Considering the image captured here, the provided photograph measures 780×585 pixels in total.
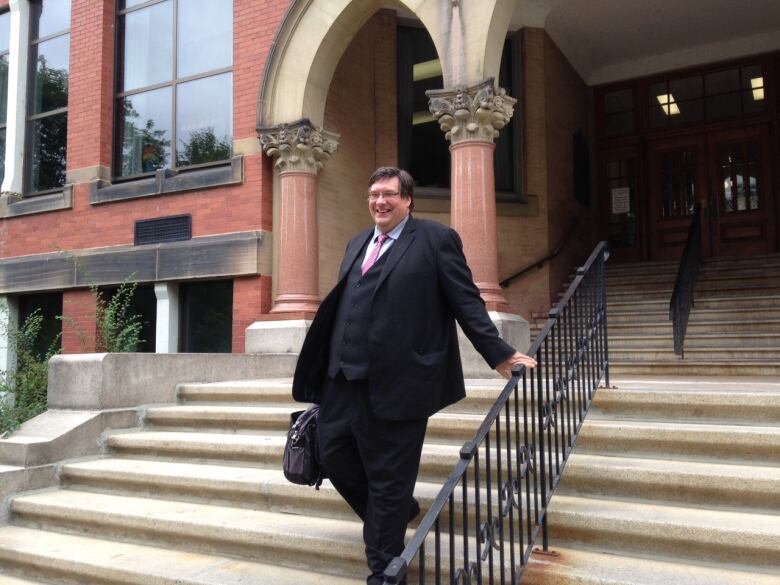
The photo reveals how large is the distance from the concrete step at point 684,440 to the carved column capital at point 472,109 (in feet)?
13.2

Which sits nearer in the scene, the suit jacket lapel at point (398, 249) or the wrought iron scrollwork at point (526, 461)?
the suit jacket lapel at point (398, 249)

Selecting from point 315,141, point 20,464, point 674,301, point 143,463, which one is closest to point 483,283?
point 674,301

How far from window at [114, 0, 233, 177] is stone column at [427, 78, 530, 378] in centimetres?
338

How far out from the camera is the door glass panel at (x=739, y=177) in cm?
1167

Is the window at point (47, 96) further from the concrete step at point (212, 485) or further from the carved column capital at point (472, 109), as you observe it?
the concrete step at point (212, 485)

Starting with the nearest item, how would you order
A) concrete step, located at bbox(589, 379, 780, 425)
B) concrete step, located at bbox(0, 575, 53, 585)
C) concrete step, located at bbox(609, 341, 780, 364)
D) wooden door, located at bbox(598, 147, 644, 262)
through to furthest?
concrete step, located at bbox(0, 575, 53, 585) < concrete step, located at bbox(589, 379, 780, 425) < concrete step, located at bbox(609, 341, 780, 364) < wooden door, located at bbox(598, 147, 644, 262)

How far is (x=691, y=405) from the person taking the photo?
4219mm

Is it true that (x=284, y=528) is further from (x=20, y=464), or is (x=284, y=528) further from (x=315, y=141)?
(x=315, y=141)

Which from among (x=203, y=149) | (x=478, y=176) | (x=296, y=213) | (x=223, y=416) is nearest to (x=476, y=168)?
(x=478, y=176)

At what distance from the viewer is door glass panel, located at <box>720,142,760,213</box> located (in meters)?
11.7

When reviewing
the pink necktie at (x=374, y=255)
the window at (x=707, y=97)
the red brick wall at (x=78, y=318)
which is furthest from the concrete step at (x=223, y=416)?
the window at (x=707, y=97)

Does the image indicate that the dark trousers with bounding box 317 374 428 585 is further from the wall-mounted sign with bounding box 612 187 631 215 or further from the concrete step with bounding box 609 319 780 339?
the wall-mounted sign with bounding box 612 187 631 215

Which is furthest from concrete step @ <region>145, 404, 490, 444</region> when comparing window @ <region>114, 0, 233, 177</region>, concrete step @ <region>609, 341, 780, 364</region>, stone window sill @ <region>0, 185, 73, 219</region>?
stone window sill @ <region>0, 185, 73, 219</region>

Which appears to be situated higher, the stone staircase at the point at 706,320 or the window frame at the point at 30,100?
the window frame at the point at 30,100
